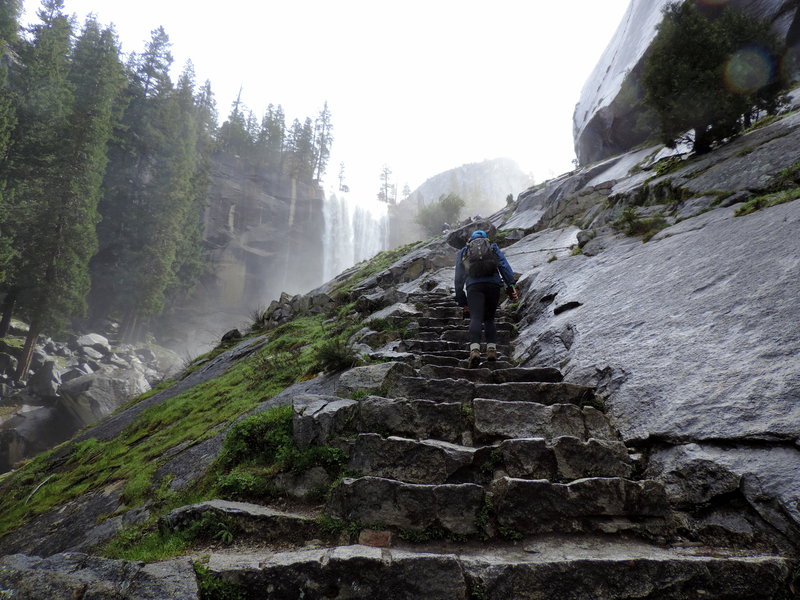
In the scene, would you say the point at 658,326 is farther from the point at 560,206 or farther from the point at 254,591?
the point at 560,206

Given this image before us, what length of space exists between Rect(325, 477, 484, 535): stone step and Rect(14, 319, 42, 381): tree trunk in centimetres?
2466

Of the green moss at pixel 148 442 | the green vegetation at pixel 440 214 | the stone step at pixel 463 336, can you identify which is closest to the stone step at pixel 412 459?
the green moss at pixel 148 442

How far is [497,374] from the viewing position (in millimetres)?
5152

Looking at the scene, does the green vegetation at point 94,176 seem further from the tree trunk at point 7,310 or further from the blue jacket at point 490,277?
the blue jacket at point 490,277

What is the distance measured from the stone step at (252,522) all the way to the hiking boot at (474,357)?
3.32 meters

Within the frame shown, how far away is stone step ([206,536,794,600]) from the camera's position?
2.24 metres

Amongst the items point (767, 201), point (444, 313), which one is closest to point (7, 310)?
point (444, 313)

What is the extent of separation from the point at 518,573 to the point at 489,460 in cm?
112

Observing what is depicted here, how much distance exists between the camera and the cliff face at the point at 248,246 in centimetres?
4206

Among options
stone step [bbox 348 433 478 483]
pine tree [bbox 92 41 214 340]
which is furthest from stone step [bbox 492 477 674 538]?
pine tree [bbox 92 41 214 340]

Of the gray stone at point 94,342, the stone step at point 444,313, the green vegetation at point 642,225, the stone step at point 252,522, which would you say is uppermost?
the gray stone at point 94,342

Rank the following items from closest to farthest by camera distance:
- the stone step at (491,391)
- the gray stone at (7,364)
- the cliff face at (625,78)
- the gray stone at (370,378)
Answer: the stone step at (491,391)
the gray stone at (370,378)
the cliff face at (625,78)
the gray stone at (7,364)

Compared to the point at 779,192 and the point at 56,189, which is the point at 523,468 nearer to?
the point at 779,192

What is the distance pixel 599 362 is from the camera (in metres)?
4.66
